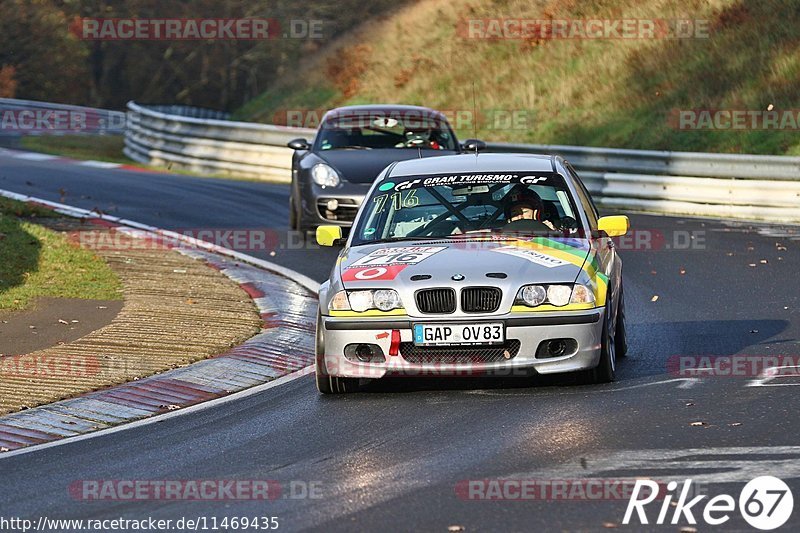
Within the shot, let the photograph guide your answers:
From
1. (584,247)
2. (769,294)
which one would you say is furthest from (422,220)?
(769,294)

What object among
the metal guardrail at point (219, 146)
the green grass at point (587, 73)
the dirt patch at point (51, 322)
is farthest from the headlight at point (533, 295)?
the metal guardrail at point (219, 146)

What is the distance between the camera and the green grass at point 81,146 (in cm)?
3372

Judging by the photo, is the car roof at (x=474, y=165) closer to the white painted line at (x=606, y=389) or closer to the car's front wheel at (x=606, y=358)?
the car's front wheel at (x=606, y=358)

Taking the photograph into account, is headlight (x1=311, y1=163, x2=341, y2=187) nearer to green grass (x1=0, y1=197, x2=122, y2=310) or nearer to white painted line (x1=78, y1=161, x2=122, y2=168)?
green grass (x1=0, y1=197, x2=122, y2=310)

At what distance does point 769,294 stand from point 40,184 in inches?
567

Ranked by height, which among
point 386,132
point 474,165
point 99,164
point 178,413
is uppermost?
point 474,165

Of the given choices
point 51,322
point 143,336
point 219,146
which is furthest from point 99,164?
point 143,336

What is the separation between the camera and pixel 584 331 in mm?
8812

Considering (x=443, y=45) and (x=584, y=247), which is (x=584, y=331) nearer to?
(x=584, y=247)

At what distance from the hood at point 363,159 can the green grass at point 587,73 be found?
27.3 feet

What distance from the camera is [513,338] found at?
344 inches

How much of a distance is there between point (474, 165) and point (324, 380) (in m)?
2.12

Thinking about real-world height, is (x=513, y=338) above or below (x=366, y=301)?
below

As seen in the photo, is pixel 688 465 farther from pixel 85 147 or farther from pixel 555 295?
pixel 85 147
